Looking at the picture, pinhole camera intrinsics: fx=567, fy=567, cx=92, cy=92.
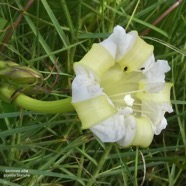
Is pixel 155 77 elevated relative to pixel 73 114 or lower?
elevated

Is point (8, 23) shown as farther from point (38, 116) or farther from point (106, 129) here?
point (106, 129)

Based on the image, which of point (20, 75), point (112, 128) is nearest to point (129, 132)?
point (112, 128)

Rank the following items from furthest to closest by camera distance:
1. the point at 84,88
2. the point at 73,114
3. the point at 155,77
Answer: the point at 73,114 → the point at 155,77 → the point at 84,88

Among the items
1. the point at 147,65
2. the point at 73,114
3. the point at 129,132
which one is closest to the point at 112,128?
the point at 129,132

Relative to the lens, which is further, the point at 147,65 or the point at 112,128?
Result: the point at 147,65

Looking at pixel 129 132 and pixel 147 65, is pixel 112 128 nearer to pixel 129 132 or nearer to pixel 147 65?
pixel 129 132

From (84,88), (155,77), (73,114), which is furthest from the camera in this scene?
(73,114)

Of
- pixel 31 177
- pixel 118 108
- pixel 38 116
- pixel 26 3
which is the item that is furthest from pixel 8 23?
pixel 118 108

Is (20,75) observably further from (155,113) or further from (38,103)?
(155,113)

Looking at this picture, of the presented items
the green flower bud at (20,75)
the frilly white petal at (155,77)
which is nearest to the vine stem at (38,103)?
the green flower bud at (20,75)

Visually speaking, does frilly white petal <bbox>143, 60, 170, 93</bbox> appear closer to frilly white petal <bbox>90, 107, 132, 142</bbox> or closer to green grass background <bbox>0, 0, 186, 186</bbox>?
frilly white petal <bbox>90, 107, 132, 142</bbox>
